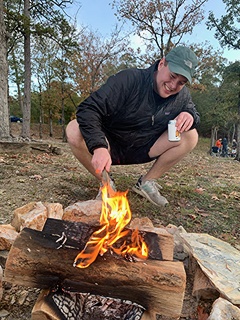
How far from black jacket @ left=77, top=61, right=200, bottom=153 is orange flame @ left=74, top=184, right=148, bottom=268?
2.35 ft

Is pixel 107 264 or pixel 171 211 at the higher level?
pixel 107 264

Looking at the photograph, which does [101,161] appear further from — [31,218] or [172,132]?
[172,132]

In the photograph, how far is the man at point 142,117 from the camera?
223 centimetres

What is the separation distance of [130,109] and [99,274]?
1.65 meters

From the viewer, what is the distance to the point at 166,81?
7.78 feet

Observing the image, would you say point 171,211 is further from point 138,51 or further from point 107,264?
point 138,51

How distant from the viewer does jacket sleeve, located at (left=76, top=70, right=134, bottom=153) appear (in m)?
2.03

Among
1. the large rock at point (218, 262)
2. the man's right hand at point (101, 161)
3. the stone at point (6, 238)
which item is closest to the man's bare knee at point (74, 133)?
the man's right hand at point (101, 161)

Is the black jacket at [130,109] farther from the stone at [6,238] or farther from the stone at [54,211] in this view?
the stone at [6,238]

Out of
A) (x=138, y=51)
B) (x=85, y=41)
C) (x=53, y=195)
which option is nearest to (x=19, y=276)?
(x=53, y=195)

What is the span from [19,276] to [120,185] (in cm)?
241

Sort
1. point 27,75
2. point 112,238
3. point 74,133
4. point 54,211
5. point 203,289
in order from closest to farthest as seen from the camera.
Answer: point 112,238 < point 203,289 < point 54,211 < point 74,133 < point 27,75

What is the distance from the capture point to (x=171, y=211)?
2869mm

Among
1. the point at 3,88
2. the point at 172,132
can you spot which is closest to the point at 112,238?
the point at 172,132
